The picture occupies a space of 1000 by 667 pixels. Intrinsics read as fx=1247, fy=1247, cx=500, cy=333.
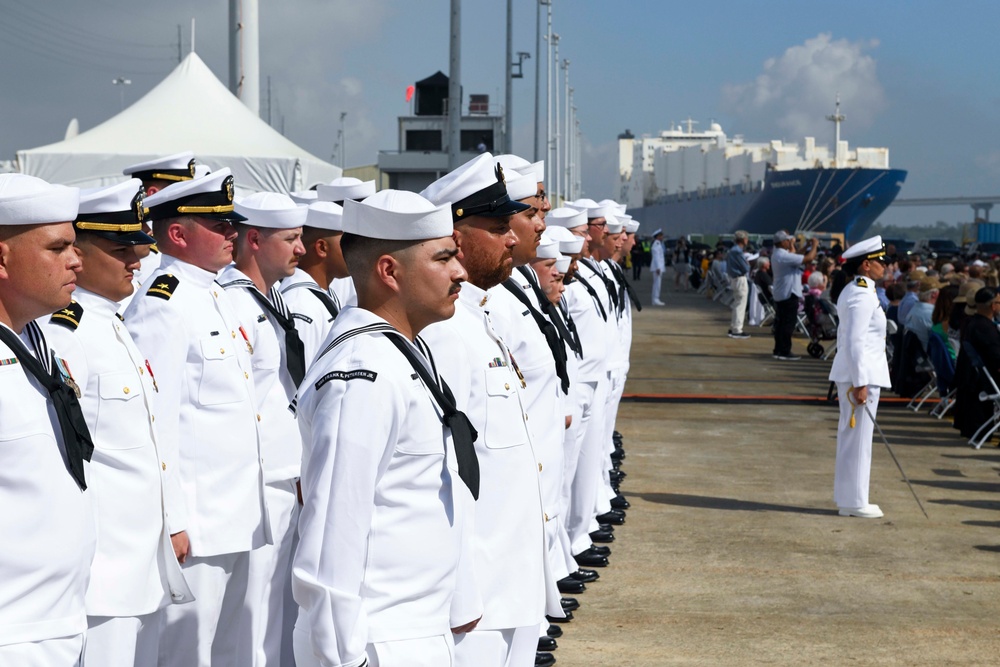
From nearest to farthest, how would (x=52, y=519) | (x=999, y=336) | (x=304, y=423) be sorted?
(x=52, y=519)
(x=304, y=423)
(x=999, y=336)

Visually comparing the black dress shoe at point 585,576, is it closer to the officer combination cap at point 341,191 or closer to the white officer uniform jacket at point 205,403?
the officer combination cap at point 341,191

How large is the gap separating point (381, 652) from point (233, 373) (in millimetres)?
1823

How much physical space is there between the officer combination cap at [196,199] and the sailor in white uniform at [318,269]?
946 mm

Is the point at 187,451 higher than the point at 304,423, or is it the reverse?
the point at 304,423

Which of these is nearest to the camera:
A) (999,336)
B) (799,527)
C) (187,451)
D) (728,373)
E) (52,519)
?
(52,519)

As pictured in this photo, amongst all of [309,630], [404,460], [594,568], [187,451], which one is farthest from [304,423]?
[594,568]

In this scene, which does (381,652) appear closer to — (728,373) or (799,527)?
(799,527)

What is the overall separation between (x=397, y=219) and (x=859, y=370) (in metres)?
6.61

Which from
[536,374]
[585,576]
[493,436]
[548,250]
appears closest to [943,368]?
[585,576]

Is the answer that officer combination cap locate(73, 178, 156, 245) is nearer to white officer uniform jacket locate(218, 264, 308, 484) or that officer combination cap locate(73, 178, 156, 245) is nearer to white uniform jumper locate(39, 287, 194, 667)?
white uniform jumper locate(39, 287, 194, 667)

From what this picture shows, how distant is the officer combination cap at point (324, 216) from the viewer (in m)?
5.82

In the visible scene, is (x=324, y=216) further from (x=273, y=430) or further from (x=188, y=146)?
(x=188, y=146)

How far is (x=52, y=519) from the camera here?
9.07 ft

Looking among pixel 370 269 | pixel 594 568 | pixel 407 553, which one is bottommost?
pixel 594 568
